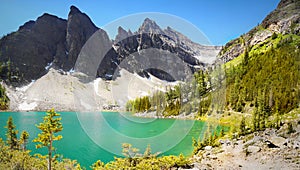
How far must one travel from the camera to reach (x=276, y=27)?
10294 cm

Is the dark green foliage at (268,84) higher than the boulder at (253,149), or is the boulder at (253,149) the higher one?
the dark green foliage at (268,84)

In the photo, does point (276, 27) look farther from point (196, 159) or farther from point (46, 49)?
point (46, 49)

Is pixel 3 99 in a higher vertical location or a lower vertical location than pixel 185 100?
lower

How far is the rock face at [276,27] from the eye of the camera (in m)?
93.3

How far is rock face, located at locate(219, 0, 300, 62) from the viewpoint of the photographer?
93.3m

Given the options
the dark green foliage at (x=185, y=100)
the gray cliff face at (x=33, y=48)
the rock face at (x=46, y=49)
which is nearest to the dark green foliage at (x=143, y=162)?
the dark green foliage at (x=185, y=100)

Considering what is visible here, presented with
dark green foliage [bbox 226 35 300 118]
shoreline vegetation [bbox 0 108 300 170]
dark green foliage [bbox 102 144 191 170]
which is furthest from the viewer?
dark green foliage [bbox 226 35 300 118]

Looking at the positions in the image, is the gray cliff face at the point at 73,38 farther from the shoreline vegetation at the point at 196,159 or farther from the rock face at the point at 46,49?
the shoreline vegetation at the point at 196,159

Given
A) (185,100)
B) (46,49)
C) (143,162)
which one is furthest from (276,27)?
(46,49)

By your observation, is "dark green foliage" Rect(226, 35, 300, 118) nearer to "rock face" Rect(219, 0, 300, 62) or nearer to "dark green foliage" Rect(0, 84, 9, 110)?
"rock face" Rect(219, 0, 300, 62)

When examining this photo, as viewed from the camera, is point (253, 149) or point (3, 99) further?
point (3, 99)

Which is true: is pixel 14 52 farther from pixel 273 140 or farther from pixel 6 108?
pixel 273 140

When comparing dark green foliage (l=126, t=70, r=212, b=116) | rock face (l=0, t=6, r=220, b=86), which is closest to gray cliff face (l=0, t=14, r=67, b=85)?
rock face (l=0, t=6, r=220, b=86)

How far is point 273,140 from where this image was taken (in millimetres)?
21078
